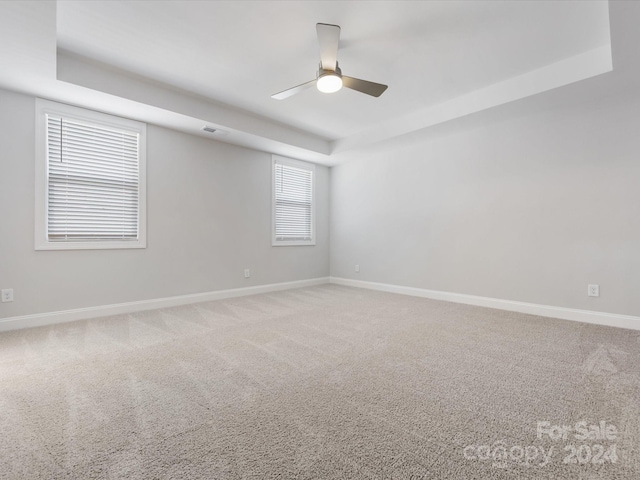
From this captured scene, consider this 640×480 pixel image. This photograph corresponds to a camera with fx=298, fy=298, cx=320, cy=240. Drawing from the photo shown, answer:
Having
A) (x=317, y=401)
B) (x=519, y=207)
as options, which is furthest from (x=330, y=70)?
(x=519, y=207)

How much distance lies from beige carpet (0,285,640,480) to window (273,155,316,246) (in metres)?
2.49

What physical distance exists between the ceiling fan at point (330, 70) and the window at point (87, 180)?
2.11 meters

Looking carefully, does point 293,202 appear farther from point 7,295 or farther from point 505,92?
point 7,295

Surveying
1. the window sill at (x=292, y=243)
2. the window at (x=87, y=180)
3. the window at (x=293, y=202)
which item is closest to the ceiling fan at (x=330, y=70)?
the window at (x=87, y=180)

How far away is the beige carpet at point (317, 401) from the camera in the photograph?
45.7 inches

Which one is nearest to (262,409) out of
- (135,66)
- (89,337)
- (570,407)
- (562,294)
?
(570,407)

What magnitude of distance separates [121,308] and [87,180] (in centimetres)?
149

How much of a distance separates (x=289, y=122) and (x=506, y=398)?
12.9 feet

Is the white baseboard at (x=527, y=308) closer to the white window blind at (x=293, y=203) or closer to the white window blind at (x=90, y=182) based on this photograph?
the white window blind at (x=293, y=203)

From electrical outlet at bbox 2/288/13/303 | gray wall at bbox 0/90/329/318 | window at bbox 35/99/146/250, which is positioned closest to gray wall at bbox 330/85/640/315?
gray wall at bbox 0/90/329/318

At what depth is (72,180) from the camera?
320 cm

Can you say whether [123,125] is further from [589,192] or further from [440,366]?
[589,192]

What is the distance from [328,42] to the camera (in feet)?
7.36

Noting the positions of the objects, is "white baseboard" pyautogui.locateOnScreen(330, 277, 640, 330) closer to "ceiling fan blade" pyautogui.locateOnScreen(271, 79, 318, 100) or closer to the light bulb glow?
the light bulb glow
